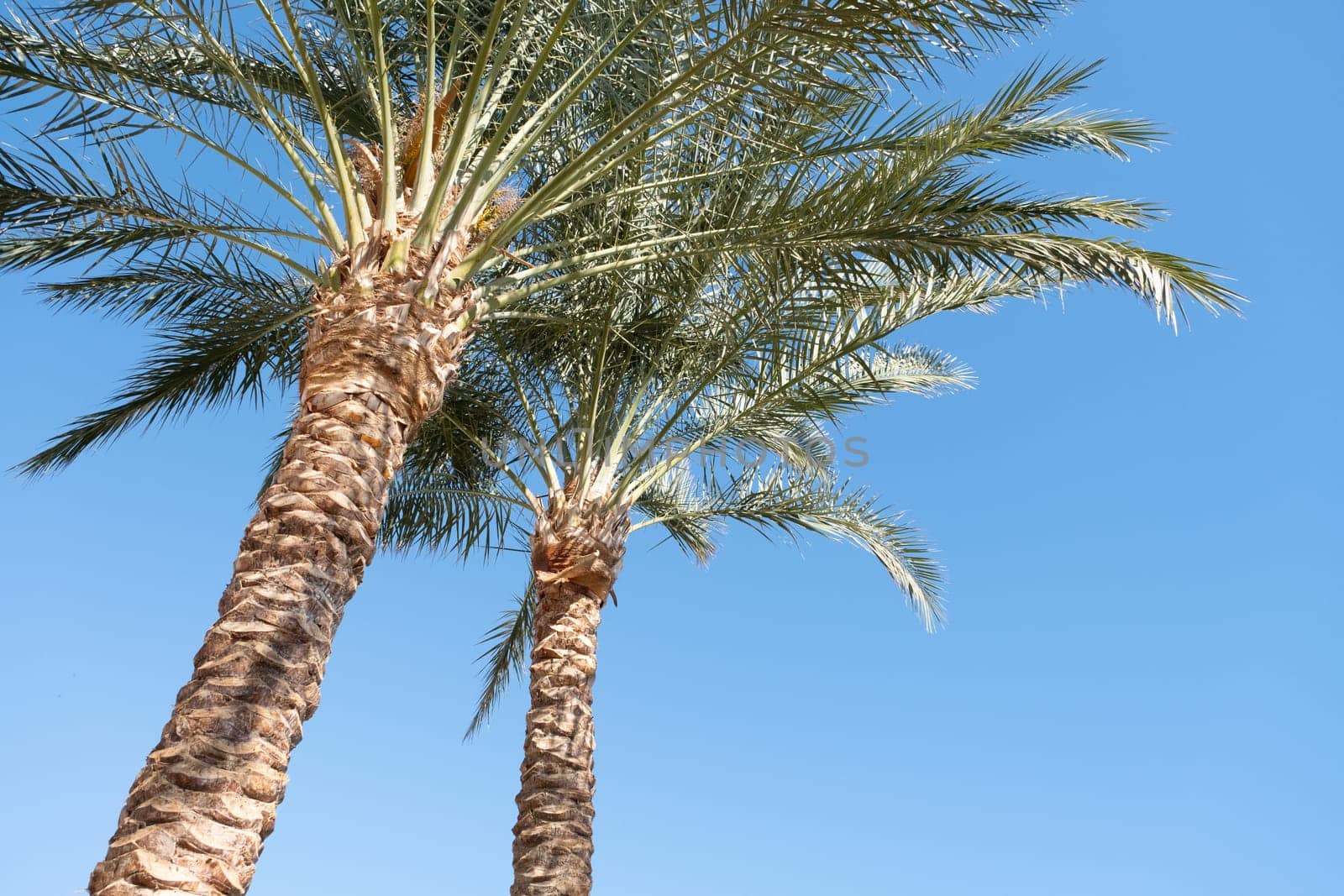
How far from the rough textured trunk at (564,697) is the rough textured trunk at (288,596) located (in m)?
2.64

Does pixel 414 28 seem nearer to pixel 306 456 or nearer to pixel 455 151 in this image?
pixel 455 151

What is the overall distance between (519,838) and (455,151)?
4.32 metres

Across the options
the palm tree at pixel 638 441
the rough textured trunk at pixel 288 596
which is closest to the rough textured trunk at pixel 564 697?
the palm tree at pixel 638 441

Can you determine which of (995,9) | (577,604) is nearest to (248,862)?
(577,604)

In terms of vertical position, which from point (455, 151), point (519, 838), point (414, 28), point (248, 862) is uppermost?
point (414, 28)

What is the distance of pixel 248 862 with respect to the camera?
13.3 feet

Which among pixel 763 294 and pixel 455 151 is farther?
pixel 763 294

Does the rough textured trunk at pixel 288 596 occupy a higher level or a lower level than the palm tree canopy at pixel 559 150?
lower

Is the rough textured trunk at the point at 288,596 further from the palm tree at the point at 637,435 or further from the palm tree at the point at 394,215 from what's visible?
the palm tree at the point at 637,435

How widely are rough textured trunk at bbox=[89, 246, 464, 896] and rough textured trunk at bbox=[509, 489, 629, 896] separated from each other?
264cm

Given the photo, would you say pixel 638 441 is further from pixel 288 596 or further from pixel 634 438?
pixel 288 596

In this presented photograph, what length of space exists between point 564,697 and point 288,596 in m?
3.44

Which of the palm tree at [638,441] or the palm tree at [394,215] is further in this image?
the palm tree at [638,441]

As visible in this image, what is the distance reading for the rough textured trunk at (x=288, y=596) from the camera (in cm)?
396
